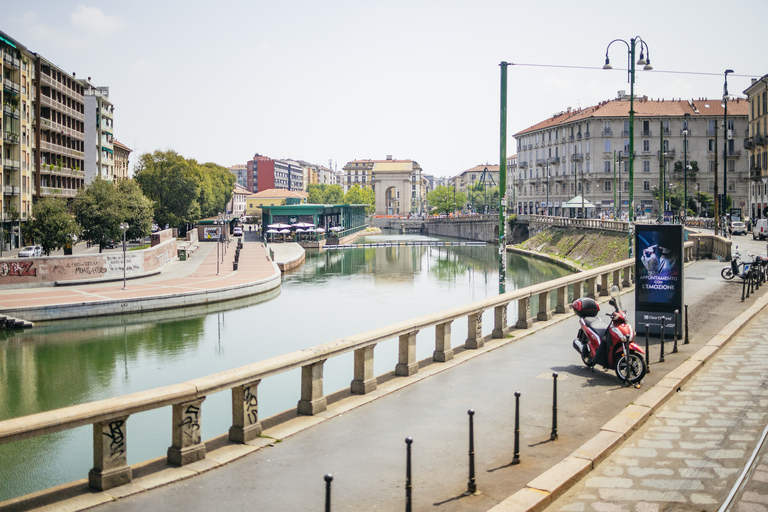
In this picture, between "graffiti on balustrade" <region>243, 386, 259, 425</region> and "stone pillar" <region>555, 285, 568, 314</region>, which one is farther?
"stone pillar" <region>555, 285, 568, 314</region>

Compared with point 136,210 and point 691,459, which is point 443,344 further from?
point 136,210

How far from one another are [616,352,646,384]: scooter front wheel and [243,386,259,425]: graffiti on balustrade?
6714mm

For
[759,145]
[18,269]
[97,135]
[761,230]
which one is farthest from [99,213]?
[759,145]

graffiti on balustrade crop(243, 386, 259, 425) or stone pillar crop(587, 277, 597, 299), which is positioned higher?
stone pillar crop(587, 277, 597, 299)

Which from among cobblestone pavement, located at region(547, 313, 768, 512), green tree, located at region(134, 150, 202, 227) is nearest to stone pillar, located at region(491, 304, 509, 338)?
cobblestone pavement, located at region(547, 313, 768, 512)

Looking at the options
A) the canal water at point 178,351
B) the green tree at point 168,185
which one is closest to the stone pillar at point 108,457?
the canal water at point 178,351

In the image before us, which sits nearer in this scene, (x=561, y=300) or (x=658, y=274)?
(x=658, y=274)

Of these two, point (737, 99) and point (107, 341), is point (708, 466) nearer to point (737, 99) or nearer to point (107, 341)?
point (107, 341)

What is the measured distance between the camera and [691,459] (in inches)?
362

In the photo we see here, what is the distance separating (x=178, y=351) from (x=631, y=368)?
72.8ft

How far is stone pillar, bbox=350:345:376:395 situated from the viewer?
11.4 meters

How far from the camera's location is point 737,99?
10588 cm

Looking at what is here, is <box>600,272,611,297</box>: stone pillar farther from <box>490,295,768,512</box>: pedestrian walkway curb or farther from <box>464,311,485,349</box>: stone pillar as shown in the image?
<box>464,311,485,349</box>: stone pillar

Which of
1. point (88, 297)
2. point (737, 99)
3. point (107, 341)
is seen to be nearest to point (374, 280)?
point (88, 297)
